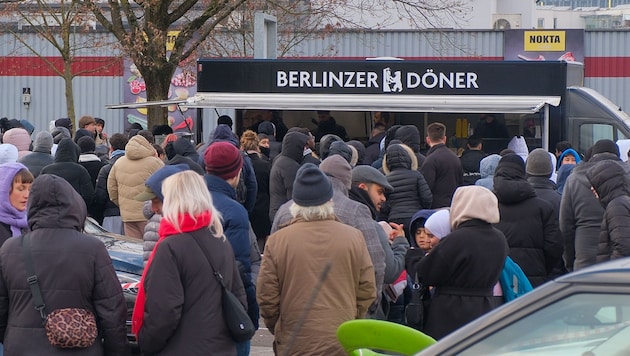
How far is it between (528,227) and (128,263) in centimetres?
300

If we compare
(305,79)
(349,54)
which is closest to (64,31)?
(349,54)

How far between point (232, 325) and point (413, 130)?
593 centimetres

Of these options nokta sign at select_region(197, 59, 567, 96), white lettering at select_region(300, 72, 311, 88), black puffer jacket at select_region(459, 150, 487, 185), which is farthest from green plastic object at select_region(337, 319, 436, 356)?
white lettering at select_region(300, 72, 311, 88)

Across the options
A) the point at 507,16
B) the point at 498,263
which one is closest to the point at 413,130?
the point at 498,263

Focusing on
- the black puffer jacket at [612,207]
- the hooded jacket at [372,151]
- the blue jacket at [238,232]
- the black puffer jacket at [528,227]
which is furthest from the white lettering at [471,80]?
the blue jacket at [238,232]

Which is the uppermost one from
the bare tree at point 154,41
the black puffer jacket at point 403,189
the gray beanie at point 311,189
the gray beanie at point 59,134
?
the bare tree at point 154,41

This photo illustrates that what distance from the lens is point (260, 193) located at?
11.4 metres

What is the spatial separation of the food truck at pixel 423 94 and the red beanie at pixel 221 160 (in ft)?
24.8

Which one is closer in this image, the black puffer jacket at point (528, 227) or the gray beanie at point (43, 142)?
the black puffer jacket at point (528, 227)

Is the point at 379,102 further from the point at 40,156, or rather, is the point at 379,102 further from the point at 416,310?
the point at 416,310

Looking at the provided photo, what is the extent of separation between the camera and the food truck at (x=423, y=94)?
13648 mm

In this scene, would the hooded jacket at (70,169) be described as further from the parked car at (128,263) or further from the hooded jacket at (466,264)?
the hooded jacket at (466,264)

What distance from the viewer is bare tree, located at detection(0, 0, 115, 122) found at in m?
22.9

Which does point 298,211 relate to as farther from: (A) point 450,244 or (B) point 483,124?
(B) point 483,124
